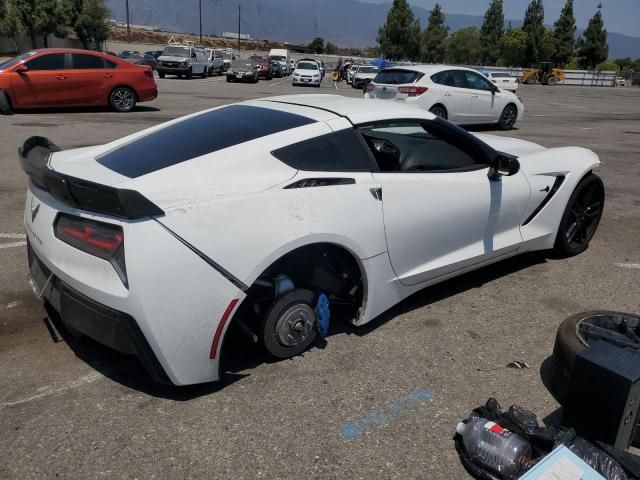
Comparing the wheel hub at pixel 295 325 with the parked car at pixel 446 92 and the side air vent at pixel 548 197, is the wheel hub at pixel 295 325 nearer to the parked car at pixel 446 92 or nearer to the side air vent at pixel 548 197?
the side air vent at pixel 548 197

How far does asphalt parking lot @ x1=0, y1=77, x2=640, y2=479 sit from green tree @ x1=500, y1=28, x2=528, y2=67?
69.0 meters

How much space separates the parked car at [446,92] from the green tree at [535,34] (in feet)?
189

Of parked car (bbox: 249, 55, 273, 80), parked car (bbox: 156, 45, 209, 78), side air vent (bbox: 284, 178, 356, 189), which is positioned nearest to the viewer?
side air vent (bbox: 284, 178, 356, 189)

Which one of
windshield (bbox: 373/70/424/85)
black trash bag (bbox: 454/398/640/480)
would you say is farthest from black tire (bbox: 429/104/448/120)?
black trash bag (bbox: 454/398/640/480)

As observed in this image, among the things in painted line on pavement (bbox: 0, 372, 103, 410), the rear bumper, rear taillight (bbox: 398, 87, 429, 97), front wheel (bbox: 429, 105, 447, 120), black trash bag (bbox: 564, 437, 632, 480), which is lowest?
painted line on pavement (bbox: 0, 372, 103, 410)

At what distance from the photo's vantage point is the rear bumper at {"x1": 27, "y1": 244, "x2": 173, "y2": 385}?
2.55 m

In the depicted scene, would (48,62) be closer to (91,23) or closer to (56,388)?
(56,388)

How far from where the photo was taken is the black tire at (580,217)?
182 inches

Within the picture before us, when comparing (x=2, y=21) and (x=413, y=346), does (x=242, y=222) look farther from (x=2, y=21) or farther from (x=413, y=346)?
(x=2, y=21)

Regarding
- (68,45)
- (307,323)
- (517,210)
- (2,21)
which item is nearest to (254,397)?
(307,323)

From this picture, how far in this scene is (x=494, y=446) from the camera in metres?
2.34

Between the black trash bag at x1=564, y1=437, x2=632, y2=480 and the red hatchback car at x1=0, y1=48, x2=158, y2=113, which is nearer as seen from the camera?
the black trash bag at x1=564, y1=437, x2=632, y2=480

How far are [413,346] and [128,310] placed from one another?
1.70m

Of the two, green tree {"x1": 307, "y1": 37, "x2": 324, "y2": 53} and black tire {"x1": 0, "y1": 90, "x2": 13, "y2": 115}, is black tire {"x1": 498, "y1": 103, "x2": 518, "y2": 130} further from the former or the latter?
green tree {"x1": 307, "y1": 37, "x2": 324, "y2": 53}
